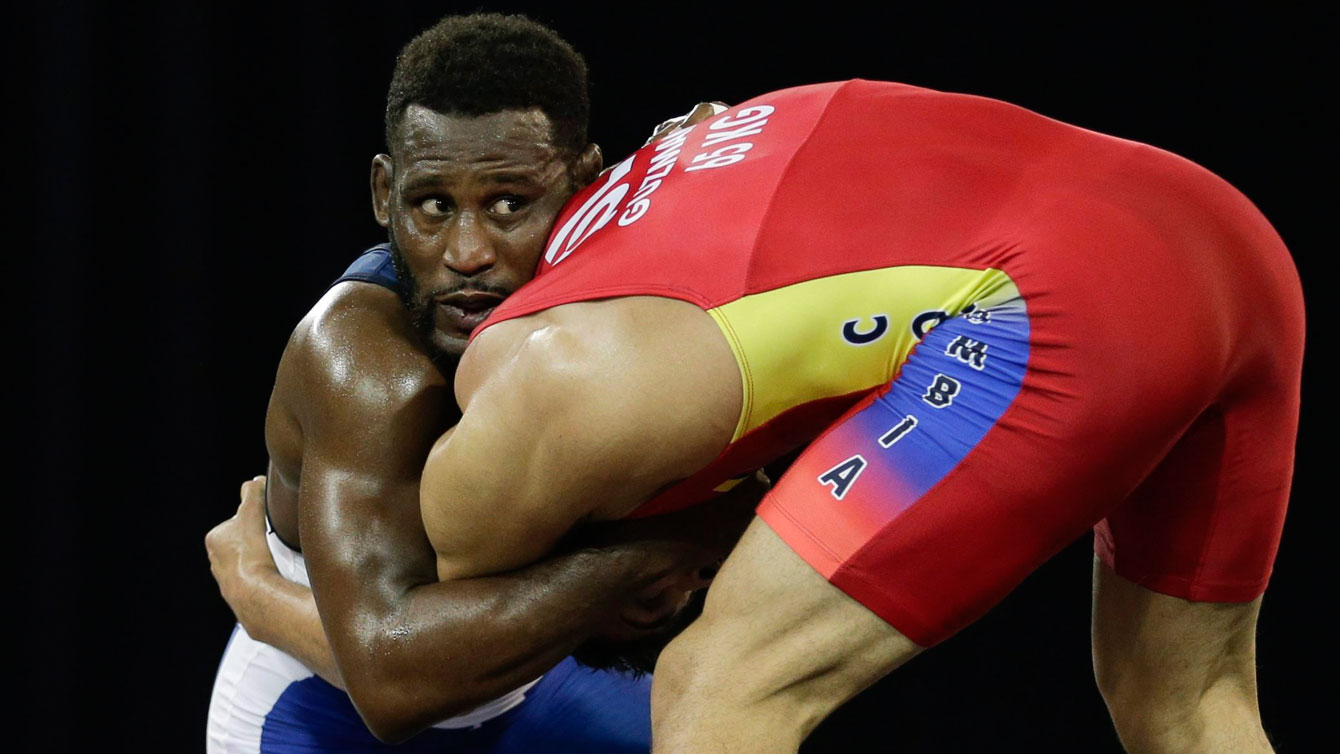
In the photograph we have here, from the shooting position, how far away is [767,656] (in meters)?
1.15

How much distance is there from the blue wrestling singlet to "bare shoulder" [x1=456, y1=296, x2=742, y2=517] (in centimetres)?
79

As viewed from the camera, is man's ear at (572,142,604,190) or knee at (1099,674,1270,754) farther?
man's ear at (572,142,604,190)

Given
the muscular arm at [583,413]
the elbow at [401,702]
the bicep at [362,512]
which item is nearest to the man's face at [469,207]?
the bicep at [362,512]

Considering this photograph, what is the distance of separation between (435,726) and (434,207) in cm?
72

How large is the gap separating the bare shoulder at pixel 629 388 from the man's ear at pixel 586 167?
0.40m

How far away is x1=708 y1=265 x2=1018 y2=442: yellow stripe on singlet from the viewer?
1.16m

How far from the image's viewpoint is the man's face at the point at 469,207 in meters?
1.49

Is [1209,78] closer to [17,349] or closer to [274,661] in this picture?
[274,661]

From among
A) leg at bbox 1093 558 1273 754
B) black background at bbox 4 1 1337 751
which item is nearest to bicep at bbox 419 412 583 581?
leg at bbox 1093 558 1273 754

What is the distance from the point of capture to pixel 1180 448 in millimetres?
1348

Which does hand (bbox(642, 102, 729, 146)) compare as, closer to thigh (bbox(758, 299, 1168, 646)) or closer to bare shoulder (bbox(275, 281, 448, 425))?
bare shoulder (bbox(275, 281, 448, 425))

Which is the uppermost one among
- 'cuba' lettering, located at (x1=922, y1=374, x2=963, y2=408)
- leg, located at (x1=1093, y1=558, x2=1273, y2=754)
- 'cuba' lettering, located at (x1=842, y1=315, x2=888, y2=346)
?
'cuba' lettering, located at (x1=842, y1=315, x2=888, y2=346)

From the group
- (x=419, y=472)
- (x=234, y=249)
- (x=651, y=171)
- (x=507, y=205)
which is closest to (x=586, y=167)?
(x=507, y=205)

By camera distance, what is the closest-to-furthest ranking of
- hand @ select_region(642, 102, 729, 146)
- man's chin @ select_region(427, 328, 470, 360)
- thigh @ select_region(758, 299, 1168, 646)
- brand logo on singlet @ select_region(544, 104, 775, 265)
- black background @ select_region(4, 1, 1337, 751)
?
thigh @ select_region(758, 299, 1168, 646), brand logo on singlet @ select_region(544, 104, 775, 265), man's chin @ select_region(427, 328, 470, 360), hand @ select_region(642, 102, 729, 146), black background @ select_region(4, 1, 1337, 751)
